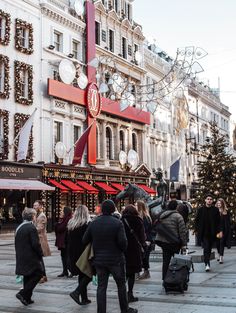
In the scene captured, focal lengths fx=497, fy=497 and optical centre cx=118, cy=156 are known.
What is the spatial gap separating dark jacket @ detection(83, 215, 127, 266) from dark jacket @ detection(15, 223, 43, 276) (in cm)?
173

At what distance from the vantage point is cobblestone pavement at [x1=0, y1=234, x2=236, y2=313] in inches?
335

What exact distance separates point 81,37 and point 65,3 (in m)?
2.75

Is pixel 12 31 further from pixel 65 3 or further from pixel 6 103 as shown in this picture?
pixel 65 3

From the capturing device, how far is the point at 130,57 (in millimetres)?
45375

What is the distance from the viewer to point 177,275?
9.73m

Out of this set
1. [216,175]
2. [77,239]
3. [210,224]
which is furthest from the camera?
[216,175]

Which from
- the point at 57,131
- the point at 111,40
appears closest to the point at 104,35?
the point at 111,40

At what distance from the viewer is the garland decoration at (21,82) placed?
31016mm

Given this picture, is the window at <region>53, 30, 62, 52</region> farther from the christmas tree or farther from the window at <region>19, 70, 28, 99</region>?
the christmas tree

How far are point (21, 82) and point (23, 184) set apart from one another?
670 centimetres

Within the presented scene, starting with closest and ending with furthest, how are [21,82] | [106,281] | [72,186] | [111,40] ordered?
[106,281], [21,82], [72,186], [111,40]

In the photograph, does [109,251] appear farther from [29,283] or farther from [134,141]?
[134,141]

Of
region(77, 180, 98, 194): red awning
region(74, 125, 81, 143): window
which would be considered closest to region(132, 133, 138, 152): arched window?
region(74, 125, 81, 143): window

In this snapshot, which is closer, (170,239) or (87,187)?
(170,239)
